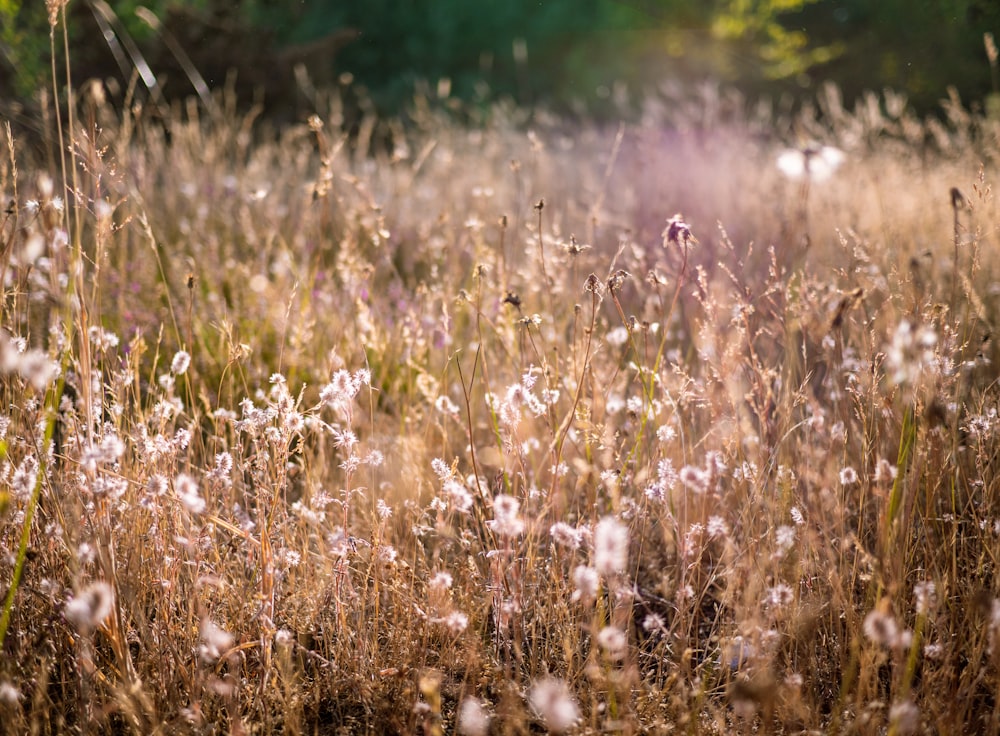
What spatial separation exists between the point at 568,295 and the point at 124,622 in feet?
6.03

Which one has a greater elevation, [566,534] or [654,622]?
[566,534]

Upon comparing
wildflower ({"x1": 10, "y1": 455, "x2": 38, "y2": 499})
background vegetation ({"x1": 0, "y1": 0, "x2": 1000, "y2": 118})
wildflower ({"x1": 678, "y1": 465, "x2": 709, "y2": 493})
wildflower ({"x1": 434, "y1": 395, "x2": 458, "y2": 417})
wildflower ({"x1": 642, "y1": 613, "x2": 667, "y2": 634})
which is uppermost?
background vegetation ({"x1": 0, "y1": 0, "x2": 1000, "y2": 118})

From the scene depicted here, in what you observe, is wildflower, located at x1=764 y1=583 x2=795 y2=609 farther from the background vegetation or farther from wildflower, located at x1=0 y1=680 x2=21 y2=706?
the background vegetation

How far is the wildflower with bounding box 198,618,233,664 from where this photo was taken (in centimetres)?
113

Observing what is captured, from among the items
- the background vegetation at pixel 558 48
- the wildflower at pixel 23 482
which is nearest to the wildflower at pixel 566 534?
the wildflower at pixel 23 482

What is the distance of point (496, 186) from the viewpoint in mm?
5078

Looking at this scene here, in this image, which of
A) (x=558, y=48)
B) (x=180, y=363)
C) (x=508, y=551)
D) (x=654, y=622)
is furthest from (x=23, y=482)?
(x=558, y=48)

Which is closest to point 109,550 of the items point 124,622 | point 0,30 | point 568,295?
point 124,622

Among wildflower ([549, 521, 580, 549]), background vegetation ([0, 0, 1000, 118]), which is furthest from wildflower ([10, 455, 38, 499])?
background vegetation ([0, 0, 1000, 118])

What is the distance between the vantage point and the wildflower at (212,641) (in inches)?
44.4

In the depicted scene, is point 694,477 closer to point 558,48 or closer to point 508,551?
point 508,551

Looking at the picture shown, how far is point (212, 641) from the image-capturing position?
129 cm

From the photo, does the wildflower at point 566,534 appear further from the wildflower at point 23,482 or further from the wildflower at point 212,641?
the wildflower at point 23,482

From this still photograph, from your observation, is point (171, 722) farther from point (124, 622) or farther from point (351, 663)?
point (351, 663)
